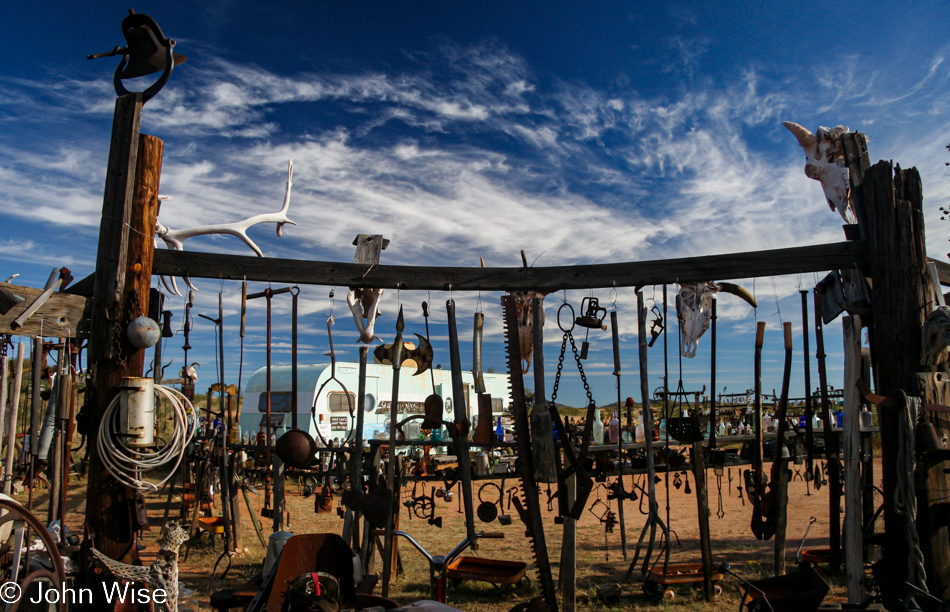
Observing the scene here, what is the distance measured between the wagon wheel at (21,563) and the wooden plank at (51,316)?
1218mm

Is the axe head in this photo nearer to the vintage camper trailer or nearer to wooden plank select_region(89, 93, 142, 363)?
wooden plank select_region(89, 93, 142, 363)

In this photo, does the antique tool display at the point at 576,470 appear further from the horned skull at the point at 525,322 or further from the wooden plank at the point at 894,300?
the wooden plank at the point at 894,300

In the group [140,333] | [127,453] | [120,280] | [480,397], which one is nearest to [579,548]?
[480,397]

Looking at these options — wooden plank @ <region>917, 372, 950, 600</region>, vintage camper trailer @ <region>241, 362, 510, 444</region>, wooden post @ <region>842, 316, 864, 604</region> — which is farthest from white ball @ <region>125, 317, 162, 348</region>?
vintage camper trailer @ <region>241, 362, 510, 444</region>

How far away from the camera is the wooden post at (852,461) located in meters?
4.67

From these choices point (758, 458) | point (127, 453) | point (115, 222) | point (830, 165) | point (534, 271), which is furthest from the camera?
point (758, 458)

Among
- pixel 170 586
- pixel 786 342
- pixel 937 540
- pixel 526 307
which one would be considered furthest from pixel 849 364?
pixel 170 586

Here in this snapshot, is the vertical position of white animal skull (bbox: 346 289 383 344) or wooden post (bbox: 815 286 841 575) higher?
white animal skull (bbox: 346 289 383 344)

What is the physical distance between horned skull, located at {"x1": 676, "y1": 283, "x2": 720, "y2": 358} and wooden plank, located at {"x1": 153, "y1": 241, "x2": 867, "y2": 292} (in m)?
0.35

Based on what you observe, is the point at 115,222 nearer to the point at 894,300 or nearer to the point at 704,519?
the point at 704,519

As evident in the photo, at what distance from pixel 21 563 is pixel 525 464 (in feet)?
11.8

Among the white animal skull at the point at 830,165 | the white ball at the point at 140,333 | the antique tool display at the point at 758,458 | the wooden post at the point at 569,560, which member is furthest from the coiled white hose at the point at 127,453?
the white animal skull at the point at 830,165

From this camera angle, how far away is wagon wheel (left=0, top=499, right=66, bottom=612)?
11.2 feet

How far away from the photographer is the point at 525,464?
5.07 metres
